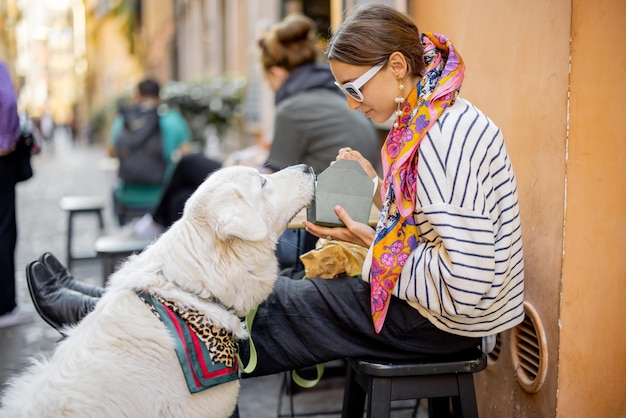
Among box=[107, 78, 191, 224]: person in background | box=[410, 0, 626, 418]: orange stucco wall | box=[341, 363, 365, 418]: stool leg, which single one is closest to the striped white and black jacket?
box=[410, 0, 626, 418]: orange stucco wall

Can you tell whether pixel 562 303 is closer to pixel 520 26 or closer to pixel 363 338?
pixel 363 338

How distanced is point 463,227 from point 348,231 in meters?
0.53

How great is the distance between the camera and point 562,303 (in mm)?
2496

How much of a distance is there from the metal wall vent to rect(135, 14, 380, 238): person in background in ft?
3.88

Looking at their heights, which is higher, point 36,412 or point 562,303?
point 562,303

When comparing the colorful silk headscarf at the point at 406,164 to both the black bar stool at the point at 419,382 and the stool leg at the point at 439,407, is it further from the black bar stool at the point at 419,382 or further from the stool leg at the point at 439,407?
the stool leg at the point at 439,407

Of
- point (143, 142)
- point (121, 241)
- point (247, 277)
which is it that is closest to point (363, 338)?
point (247, 277)

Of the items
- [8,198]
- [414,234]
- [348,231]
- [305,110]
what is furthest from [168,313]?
[8,198]

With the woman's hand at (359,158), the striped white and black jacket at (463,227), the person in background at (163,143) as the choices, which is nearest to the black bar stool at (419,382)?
the striped white and black jacket at (463,227)

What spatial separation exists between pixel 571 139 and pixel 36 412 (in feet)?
6.97

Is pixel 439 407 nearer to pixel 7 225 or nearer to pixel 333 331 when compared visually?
pixel 333 331

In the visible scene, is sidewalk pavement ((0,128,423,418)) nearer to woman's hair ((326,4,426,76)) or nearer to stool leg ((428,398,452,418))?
stool leg ((428,398,452,418))

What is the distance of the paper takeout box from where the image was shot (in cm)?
243

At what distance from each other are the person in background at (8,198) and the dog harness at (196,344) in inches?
115
